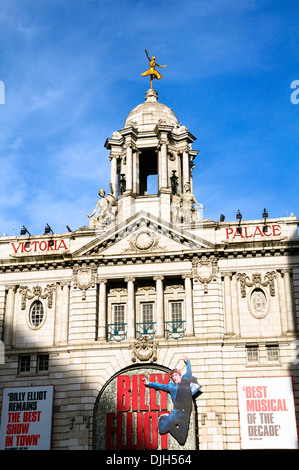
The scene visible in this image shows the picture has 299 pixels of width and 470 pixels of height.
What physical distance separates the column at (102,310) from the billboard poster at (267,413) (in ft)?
33.2

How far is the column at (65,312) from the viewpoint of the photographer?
50.1m

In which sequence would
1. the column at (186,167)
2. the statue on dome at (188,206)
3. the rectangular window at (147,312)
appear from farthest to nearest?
the column at (186,167)
the statue on dome at (188,206)
the rectangular window at (147,312)

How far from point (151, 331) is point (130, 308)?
2231 mm

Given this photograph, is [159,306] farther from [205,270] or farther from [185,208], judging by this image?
[185,208]

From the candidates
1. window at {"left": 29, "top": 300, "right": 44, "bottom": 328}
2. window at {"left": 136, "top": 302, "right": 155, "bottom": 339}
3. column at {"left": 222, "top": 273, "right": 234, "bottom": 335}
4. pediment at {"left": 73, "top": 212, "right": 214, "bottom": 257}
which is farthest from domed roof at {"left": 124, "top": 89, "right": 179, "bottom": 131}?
window at {"left": 29, "top": 300, "right": 44, "bottom": 328}

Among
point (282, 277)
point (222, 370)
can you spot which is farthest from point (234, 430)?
point (282, 277)

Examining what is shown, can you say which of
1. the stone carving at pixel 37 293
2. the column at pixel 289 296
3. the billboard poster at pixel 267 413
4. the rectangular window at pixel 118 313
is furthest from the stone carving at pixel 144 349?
the column at pixel 289 296

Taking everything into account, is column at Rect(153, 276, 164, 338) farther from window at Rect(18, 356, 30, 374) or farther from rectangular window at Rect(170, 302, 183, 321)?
window at Rect(18, 356, 30, 374)

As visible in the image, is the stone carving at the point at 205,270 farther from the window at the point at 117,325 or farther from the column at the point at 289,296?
the window at the point at 117,325

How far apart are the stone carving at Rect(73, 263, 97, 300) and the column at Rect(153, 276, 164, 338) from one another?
180 inches

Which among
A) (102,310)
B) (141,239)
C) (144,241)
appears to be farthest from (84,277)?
(144,241)

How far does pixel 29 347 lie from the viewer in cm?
5031

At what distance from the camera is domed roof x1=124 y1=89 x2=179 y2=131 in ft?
195

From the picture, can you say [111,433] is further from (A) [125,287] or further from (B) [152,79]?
(B) [152,79]
